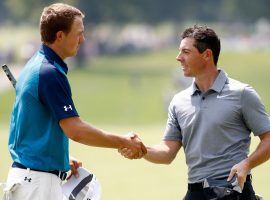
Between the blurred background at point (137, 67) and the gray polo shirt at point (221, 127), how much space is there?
19.2 feet

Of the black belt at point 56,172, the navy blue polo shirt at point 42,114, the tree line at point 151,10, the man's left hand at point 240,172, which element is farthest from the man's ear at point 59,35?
the tree line at point 151,10

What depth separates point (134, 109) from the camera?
44344 mm

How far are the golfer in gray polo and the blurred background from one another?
229 inches

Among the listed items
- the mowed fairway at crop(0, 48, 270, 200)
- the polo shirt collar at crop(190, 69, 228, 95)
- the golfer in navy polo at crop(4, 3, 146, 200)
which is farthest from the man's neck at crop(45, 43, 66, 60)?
the mowed fairway at crop(0, 48, 270, 200)

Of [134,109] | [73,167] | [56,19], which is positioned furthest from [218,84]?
[134,109]

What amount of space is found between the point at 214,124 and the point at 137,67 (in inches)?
2449

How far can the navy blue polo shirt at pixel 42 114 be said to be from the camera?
5.70 metres

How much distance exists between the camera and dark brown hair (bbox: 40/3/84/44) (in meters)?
5.84

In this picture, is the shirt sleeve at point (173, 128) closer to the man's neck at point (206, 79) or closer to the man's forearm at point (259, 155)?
the man's neck at point (206, 79)

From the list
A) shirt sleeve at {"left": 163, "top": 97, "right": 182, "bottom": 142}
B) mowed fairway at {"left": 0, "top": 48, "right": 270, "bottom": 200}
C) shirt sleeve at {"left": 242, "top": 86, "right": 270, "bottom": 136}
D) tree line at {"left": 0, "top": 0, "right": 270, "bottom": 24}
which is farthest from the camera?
tree line at {"left": 0, "top": 0, "right": 270, "bottom": 24}

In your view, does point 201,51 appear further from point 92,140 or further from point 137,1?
point 137,1

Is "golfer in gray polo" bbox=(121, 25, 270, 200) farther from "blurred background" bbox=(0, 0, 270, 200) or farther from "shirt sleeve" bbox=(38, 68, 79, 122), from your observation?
"blurred background" bbox=(0, 0, 270, 200)

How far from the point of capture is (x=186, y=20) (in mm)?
91562

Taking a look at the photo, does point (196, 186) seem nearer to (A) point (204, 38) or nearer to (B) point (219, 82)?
(B) point (219, 82)
